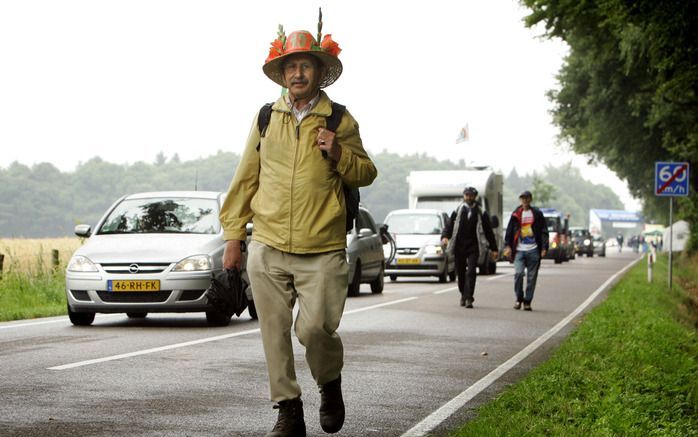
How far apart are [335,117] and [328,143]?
0.25 meters

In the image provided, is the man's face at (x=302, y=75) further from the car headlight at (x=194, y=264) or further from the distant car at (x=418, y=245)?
the distant car at (x=418, y=245)

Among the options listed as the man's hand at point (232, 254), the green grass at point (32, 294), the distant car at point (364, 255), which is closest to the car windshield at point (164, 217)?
the green grass at point (32, 294)

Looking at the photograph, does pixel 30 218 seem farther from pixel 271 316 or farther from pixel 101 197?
pixel 271 316

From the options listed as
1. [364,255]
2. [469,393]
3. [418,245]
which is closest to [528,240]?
[364,255]

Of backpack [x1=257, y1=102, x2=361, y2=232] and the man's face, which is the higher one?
the man's face

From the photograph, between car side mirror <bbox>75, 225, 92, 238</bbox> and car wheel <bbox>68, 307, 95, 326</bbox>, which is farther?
car side mirror <bbox>75, 225, 92, 238</bbox>

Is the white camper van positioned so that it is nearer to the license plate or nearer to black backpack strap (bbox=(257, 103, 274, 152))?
the license plate

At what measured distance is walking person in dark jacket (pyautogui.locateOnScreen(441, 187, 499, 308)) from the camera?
19609 millimetres

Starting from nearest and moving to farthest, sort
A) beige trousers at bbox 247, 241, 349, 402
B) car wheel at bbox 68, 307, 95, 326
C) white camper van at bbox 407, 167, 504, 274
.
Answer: beige trousers at bbox 247, 241, 349, 402 < car wheel at bbox 68, 307, 95, 326 < white camper van at bbox 407, 167, 504, 274

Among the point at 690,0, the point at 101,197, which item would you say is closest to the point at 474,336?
the point at 690,0

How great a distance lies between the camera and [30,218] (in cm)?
12344

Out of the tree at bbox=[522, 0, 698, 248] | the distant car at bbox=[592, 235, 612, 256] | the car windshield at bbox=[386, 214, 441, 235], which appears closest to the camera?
the tree at bbox=[522, 0, 698, 248]

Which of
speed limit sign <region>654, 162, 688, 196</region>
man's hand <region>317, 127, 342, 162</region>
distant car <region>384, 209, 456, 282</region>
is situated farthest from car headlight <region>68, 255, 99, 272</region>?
distant car <region>384, 209, 456, 282</region>

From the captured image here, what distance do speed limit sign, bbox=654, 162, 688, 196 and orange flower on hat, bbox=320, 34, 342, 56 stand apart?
67.7 feet
